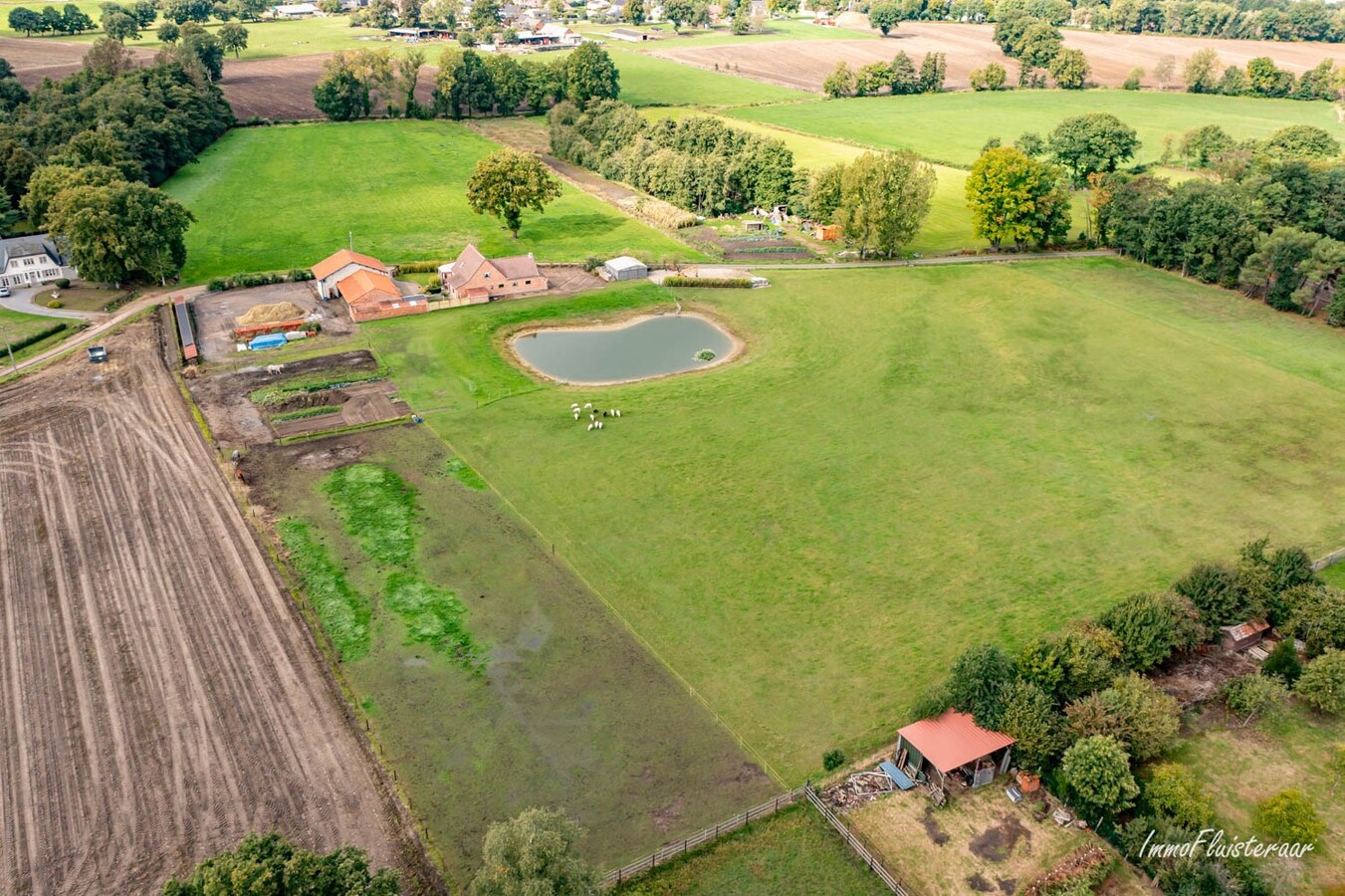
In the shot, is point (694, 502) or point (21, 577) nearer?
point (21, 577)

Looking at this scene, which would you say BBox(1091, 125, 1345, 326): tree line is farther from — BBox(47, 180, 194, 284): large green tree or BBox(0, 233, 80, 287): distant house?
BBox(0, 233, 80, 287): distant house

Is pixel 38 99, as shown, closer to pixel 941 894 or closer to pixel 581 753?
pixel 581 753

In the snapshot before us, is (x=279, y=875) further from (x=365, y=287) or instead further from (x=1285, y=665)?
(x=365, y=287)

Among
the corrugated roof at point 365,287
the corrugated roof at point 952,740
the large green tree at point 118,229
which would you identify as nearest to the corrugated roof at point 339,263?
the corrugated roof at point 365,287

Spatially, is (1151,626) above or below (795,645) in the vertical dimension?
above

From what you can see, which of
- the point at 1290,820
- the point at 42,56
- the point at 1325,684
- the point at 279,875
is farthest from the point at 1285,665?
the point at 42,56

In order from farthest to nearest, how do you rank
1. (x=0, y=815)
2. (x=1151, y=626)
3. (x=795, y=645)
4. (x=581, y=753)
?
(x=795, y=645)
(x=1151, y=626)
(x=581, y=753)
(x=0, y=815)

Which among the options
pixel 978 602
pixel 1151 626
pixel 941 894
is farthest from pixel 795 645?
pixel 1151 626
